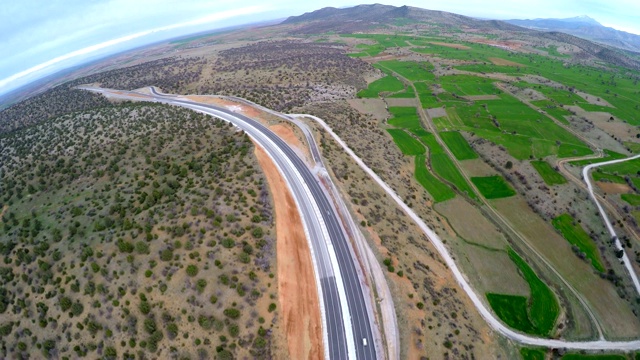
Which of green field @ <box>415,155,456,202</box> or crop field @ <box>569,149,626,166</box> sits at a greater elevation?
green field @ <box>415,155,456,202</box>

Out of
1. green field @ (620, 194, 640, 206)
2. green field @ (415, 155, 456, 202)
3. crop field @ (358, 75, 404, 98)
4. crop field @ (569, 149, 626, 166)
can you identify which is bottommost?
green field @ (620, 194, 640, 206)

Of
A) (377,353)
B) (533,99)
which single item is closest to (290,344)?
(377,353)

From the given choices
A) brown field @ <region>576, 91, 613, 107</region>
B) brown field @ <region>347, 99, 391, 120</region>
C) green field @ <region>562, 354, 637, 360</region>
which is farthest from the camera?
brown field @ <region>576, 91, 613, 107</region>

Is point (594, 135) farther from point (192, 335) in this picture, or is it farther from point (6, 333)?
point (6, 333)

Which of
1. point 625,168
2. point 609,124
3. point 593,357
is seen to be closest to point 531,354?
point 593,357

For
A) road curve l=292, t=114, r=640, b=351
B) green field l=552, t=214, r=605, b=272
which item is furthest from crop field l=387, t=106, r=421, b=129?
road curve l=292, t=114, r=640, b=351

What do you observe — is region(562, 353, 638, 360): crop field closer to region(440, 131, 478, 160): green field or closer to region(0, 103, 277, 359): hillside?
region(0, 103, 277, 359): hillside

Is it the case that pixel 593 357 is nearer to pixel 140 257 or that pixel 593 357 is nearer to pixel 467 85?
pixel 140 257
